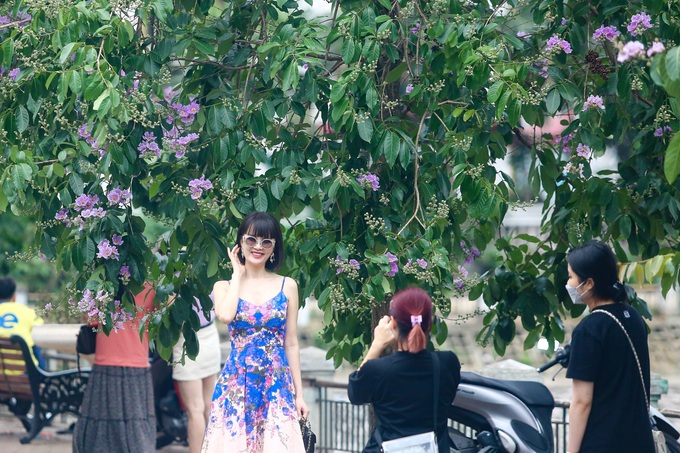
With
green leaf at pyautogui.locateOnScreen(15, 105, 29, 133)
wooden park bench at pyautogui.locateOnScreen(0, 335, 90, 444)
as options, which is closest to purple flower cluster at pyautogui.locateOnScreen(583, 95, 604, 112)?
green leaf at pyautogui.locateOnScreen(15, 105, 29, 133)

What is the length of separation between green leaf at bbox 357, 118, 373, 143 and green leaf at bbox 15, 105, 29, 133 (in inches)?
73.3

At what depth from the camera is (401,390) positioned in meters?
4.77

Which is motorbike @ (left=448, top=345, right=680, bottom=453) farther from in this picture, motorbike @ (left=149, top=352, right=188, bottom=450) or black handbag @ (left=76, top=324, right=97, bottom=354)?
motorbike @ (left=149, top=352, right=188, bottom=450)

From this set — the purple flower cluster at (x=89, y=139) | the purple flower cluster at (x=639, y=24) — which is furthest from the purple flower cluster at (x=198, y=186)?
the purple flower cluster at (x=639, y=24)

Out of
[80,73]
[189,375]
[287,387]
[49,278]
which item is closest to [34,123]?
[80,73]

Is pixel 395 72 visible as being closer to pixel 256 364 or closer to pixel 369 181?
pixel 369 181

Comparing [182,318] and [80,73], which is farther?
[182,318]

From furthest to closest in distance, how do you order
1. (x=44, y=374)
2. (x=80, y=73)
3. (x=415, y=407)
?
(x=44, y=374)
(x=80, y=73)
(x=415, y=407)

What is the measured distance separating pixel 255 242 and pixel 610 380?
1.89 m

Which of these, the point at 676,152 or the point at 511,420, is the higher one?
the point at 676,152

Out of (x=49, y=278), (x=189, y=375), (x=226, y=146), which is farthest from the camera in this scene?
(x=49, y=278)

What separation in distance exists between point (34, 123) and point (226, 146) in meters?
1.22

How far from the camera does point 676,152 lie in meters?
3.49

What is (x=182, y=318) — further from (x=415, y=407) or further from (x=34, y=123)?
(x=415, y=407)
